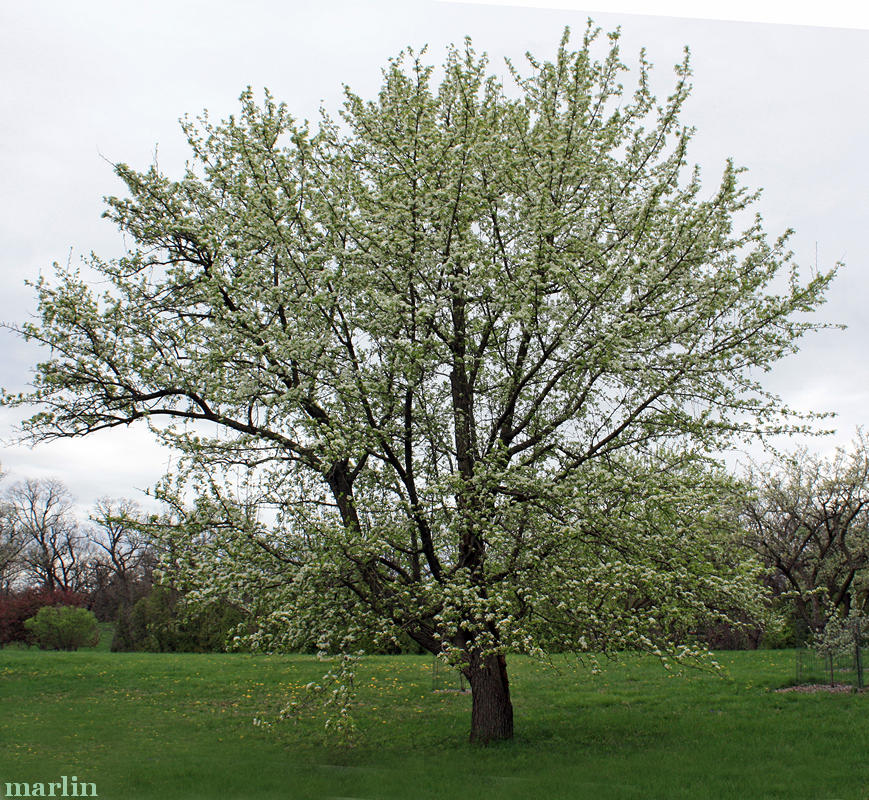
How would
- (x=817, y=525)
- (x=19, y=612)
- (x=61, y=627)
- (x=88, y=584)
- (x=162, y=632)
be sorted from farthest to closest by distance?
(x=88, y=584) → (x=19, y=612) → (x=61, y=627) → (x=162, y=632) → (x=817, y=525)

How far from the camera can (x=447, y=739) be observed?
43.0 feet

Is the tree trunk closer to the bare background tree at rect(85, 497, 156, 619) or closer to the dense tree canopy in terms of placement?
the dense tree canopy

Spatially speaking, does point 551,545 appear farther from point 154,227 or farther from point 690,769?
point 154,227

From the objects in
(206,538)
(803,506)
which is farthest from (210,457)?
(803,506)

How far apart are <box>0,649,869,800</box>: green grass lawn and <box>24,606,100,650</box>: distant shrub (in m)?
13.5

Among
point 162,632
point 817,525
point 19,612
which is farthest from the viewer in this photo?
point 19,612

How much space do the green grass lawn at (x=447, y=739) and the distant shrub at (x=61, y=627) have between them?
44.2 ft

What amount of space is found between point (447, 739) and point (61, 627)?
30928 mm

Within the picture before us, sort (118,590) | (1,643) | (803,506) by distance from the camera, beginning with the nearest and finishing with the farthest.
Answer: (803,506) < (1,643) < (118,590)

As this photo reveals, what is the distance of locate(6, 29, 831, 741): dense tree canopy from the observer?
9555 mm

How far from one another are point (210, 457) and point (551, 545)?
212 inches

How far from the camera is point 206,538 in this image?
10.8 m

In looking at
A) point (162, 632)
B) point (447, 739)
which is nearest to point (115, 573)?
point (162, 632)

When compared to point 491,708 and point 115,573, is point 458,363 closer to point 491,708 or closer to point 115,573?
point 491,708
